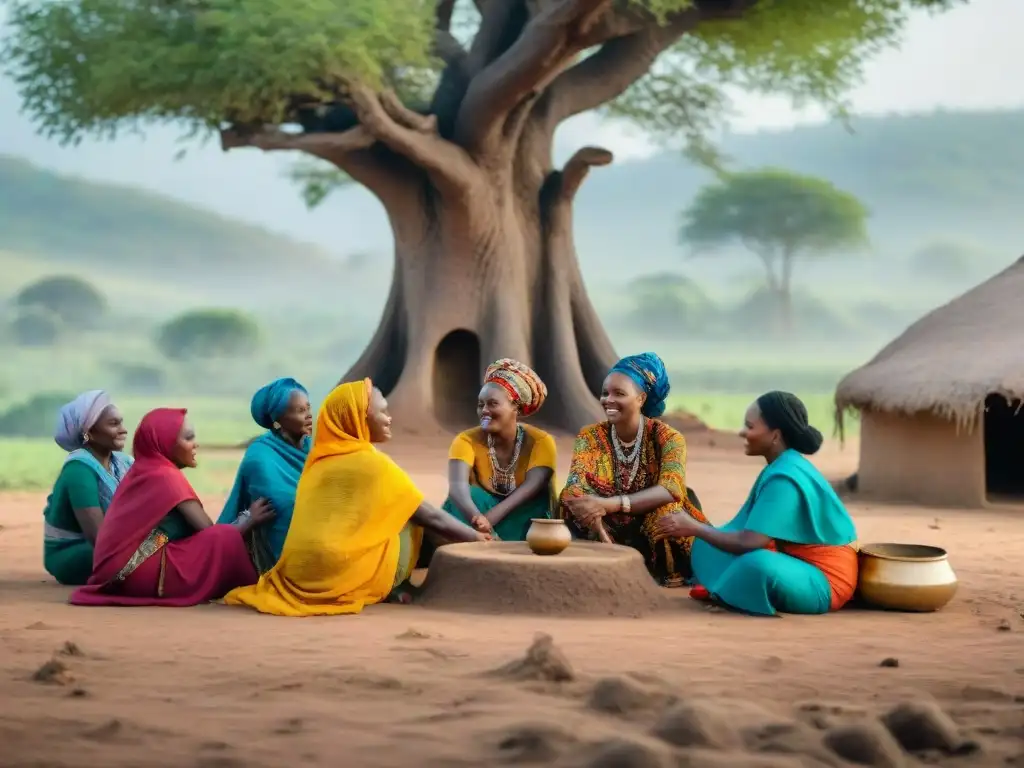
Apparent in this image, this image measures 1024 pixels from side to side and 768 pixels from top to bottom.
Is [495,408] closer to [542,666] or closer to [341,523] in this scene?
[341,523]

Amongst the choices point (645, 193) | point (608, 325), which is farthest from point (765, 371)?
point (645, 193)

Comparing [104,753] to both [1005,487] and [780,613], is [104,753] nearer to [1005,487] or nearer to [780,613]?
[780,613]

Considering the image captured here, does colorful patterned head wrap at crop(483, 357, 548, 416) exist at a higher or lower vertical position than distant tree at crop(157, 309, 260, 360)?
lower

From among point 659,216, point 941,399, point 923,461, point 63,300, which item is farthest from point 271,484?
point 659,216

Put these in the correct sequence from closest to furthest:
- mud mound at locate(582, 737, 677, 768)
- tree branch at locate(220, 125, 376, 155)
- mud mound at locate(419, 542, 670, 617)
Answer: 1. mud mound at locate(582, 737, 677, 768)
2. mud mound at locate(419, 542, 670, 617)
3. tree branch at locate(220, 125, 376, 155)

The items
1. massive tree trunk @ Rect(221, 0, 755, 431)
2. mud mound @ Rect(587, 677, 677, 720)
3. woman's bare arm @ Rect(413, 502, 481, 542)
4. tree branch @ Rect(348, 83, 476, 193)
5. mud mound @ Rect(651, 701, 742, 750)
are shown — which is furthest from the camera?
massive tree trunk @ Rect(221, 0, 755, 431)

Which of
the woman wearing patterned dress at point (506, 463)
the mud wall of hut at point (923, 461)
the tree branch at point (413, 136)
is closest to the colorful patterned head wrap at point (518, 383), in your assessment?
the woman wearing patterned dress at point (506, 463)

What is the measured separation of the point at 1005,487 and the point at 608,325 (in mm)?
52486

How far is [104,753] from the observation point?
3.59 meters

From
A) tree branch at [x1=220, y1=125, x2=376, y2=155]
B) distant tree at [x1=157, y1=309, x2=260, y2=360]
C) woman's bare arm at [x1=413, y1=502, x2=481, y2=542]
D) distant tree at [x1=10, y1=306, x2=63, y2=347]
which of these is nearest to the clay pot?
woman's bare arm at [x1=413, y1=502, x2=481, y2=542]

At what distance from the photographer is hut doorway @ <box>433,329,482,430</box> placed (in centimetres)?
1858

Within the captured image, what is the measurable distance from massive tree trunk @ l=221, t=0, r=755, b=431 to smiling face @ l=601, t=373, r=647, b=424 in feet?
31.4

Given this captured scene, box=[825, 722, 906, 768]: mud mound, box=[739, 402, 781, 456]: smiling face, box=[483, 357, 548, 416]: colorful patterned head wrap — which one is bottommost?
box=[825, 722, 906, 768]: mud mound

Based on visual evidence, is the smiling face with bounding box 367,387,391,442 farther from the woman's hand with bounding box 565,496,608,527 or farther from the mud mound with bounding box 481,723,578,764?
the mud mound with bounding box 481,723,578,764
